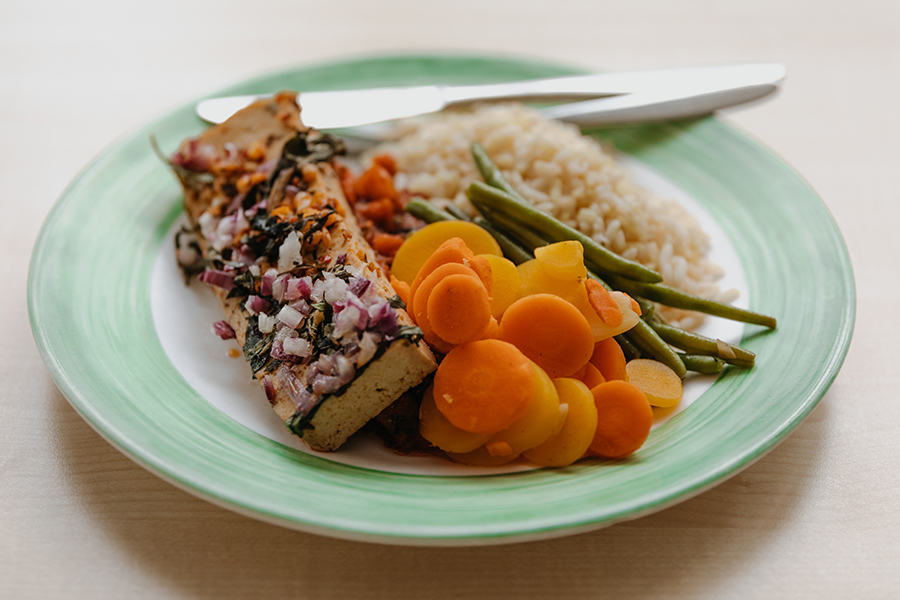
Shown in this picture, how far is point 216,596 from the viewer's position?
234 centimetres

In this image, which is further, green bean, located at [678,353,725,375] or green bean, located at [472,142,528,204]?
green bean, located at [472,142,528,204]

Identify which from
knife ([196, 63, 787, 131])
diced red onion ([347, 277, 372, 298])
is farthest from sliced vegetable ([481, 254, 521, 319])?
knife ([196, 63, 787, 131])

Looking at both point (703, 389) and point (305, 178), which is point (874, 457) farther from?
point (305, 178)

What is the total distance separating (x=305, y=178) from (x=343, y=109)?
106cm

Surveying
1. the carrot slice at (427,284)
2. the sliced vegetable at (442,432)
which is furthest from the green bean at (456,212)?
the sliced vegetable at (442,432)

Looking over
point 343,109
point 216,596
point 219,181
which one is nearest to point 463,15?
point 343,109

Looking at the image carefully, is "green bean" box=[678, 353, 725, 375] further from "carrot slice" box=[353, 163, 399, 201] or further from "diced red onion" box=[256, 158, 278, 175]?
"diced red onion" box=[256, 158, 278, 175]

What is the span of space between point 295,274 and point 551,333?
115 centimetres

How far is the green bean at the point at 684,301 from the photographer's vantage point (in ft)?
10.4

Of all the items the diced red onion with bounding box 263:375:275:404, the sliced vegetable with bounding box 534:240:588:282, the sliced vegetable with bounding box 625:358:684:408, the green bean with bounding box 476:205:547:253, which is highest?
the sliced vegetable with bounding box 534:240:588:282

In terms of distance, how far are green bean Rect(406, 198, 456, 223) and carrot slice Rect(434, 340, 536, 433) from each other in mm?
1282

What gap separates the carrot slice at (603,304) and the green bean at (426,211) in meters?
1.13

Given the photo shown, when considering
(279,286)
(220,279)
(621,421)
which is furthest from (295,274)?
(621,421)

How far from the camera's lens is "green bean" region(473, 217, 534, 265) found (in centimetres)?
345
